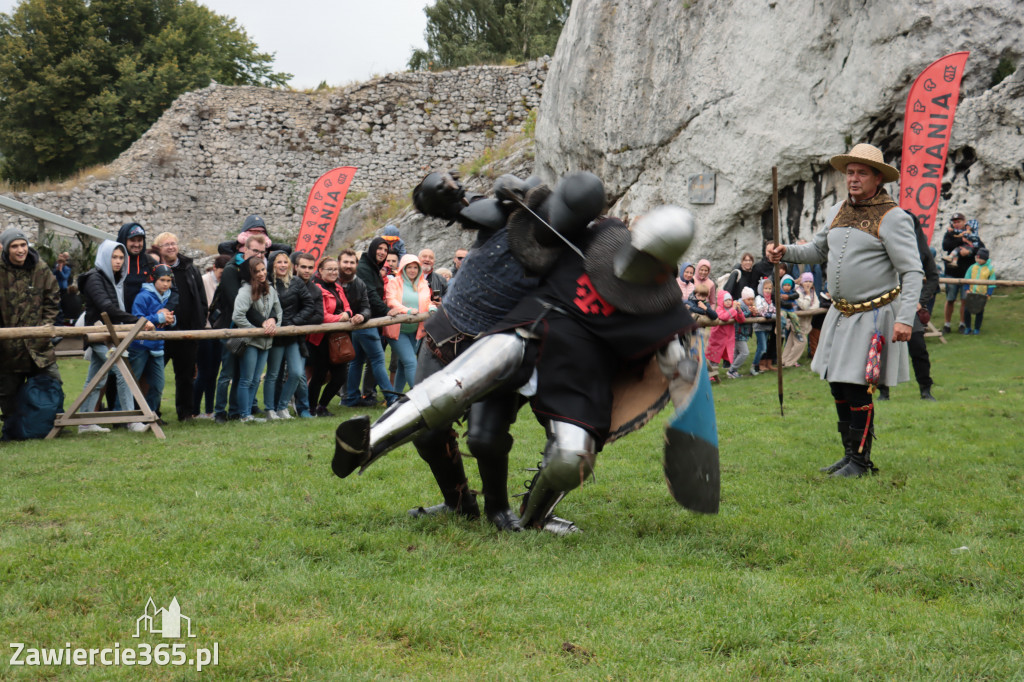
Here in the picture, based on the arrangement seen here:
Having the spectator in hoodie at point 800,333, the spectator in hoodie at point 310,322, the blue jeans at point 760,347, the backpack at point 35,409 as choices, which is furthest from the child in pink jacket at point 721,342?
the backpack at point 35,409

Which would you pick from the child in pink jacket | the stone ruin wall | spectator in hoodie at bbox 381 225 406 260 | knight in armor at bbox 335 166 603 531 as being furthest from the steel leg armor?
the stone ruin wall

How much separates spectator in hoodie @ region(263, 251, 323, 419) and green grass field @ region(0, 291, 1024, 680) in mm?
2539

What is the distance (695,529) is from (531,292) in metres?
1.46

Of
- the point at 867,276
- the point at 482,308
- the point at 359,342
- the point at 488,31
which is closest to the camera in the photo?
the point at 482,308

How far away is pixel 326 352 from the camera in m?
9.32

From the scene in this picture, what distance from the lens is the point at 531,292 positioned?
4.11 meters

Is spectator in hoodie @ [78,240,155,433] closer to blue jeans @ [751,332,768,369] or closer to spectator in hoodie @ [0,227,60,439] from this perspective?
spectator in hoodie @ [0,227,60,439]

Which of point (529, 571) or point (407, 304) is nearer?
point (529, 571)

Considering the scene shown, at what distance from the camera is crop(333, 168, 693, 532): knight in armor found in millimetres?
3756

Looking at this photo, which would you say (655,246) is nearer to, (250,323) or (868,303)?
(868,303)

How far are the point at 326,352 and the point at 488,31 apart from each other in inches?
1235

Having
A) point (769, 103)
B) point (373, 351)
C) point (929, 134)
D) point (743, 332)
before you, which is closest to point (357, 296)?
point (373, 351)

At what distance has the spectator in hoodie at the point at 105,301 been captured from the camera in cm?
789

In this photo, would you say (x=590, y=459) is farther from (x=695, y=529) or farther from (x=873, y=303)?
(x=873, y=303)
